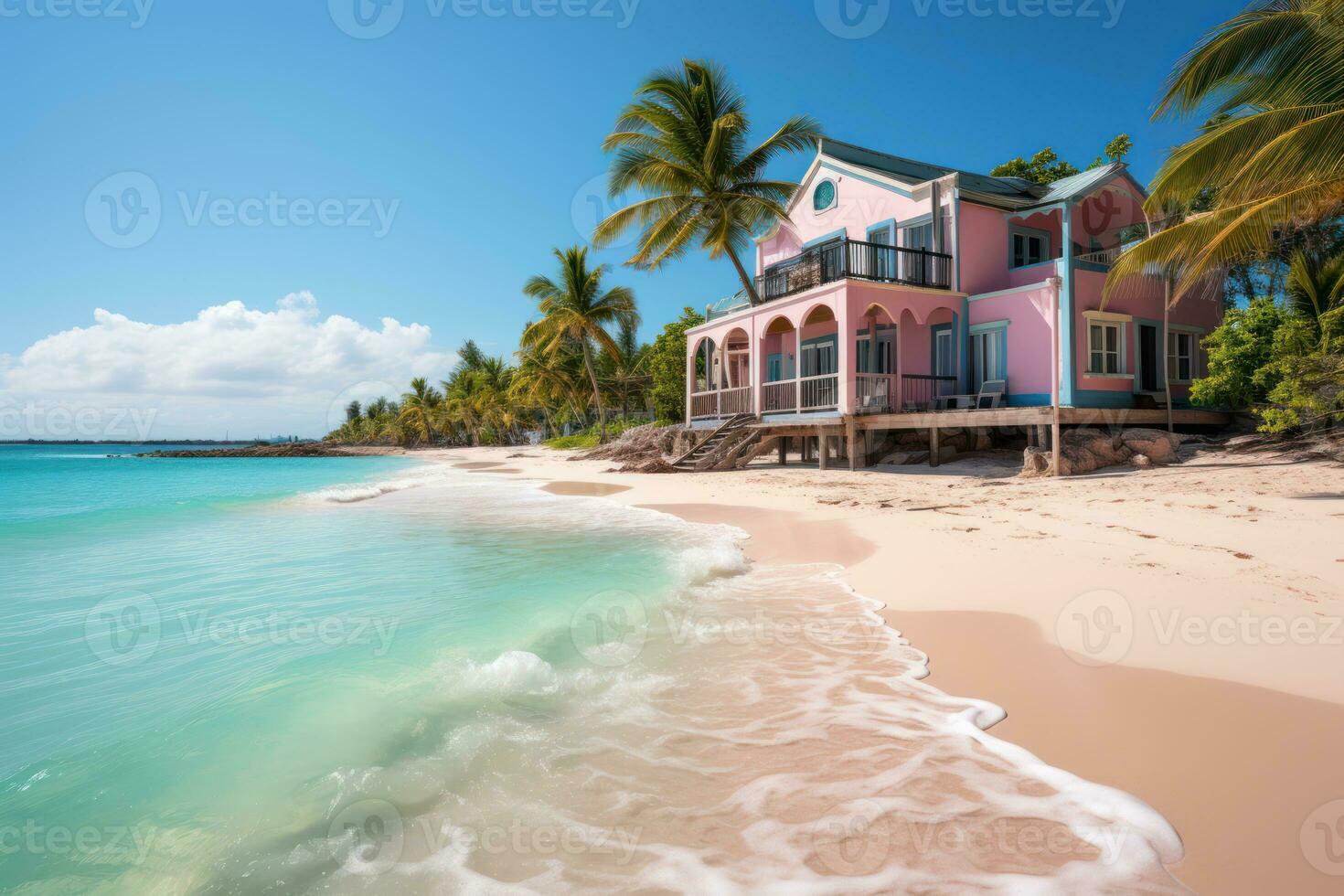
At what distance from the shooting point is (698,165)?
60.5 feet

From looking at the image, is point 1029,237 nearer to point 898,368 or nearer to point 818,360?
point 898,368

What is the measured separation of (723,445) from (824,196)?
26.7 ft

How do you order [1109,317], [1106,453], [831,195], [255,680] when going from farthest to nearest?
[831,195] → [1109,317] → [1106,453] → [255,680]

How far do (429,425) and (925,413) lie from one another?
193 ft

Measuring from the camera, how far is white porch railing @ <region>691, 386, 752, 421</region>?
18.2 m

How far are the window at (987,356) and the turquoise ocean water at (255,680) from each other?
33.5 ft

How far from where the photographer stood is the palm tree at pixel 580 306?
31500 millimetres

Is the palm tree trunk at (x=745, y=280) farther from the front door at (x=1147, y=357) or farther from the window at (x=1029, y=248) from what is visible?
the front door at (x=1147, y=357)

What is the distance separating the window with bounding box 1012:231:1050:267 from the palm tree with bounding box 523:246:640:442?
19.4 m

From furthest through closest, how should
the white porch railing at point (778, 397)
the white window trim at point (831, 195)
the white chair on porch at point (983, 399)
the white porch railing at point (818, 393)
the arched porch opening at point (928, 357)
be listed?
the white window trim at point (831, 195) → the white porch railing at point (778, 397) → the arched porch opening at point (928, 357) → the white porch railing at point (818, 393) → the white chair on porch at point (983, 399)

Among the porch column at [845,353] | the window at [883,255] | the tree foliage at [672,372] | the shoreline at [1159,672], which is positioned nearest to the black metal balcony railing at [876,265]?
the window at [883,255]

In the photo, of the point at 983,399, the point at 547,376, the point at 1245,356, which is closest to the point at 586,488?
the point at 983,399

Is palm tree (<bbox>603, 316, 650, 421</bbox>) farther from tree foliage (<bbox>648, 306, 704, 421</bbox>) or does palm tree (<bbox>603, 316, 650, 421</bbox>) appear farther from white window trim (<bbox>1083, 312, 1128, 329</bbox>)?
white window trim (<bbox>1083, 312, 1128, 329</bbox>)

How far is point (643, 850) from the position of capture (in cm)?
219
